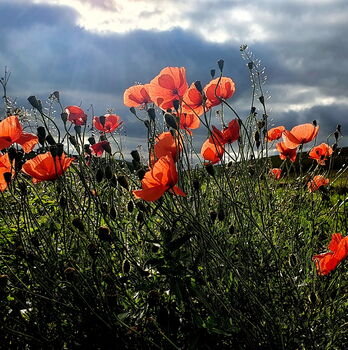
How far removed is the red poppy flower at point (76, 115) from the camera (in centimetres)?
276

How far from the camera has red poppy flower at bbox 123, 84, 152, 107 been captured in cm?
265

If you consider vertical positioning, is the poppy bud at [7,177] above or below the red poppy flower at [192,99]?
below

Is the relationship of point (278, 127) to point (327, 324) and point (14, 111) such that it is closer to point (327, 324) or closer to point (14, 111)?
point (327, 324)

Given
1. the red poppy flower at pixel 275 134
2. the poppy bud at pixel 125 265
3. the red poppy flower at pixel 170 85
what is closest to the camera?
the poppy bud at pixel 125 265

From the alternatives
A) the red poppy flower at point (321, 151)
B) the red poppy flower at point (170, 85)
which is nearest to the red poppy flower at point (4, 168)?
the red poppy flower at point (170, 85)

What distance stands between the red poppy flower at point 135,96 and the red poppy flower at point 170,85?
42 cm

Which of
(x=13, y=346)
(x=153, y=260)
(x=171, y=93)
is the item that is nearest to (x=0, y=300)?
(x=13, y=346)

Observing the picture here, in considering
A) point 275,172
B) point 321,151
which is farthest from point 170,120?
point 275,172

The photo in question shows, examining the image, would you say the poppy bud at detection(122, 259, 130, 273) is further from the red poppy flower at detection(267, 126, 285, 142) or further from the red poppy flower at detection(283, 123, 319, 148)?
the red poppy flower at detection(267, 126, 285, 142)

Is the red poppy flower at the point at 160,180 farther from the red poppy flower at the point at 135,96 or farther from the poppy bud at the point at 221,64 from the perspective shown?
the red poppy flower at the point at 135,96

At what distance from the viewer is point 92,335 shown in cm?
199

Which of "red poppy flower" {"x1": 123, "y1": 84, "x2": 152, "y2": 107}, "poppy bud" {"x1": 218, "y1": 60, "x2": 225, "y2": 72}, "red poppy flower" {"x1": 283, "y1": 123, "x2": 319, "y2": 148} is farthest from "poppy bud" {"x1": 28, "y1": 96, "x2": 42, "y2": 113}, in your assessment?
"red poppy flower" {"x1": 283, "y1": 123, "x2": 319, "y2": 148}

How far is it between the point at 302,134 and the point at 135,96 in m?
1.00

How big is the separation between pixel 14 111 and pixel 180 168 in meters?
1.80
